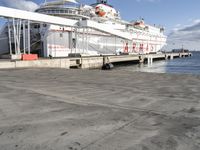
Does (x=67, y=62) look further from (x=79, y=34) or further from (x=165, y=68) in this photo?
(x=165, y=68)

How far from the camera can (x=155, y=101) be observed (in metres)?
7.66

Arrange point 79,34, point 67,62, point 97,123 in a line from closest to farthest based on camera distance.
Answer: point 97,123
point 67,62
point 79,34

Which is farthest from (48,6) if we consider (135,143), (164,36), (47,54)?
(164,36)

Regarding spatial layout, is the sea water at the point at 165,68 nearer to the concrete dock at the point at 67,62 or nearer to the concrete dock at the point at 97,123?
the concrete dock at the point at 67,62

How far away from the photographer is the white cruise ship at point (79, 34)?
35.4 metres

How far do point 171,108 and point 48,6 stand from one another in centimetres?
3994

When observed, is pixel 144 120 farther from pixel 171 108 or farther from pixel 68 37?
pixel 68 37

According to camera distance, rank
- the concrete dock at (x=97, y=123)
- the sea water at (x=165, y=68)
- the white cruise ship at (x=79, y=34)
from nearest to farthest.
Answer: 1. the concrete dock at (x=97, y=123)
2. the white cruise ship at (x=79, y=34)
3. the sea water at (x=165, y=68)

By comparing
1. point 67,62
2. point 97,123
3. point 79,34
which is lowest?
point 97,123

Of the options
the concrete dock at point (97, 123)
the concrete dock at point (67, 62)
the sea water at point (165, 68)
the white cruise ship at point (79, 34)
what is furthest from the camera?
the sea water at point (165, 68)

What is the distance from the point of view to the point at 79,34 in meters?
41.5

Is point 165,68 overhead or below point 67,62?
below

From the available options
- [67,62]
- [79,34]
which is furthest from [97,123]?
[79,34]

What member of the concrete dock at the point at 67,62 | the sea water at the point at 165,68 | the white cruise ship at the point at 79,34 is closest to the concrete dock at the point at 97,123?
the concrete dock at the point at 67,62
